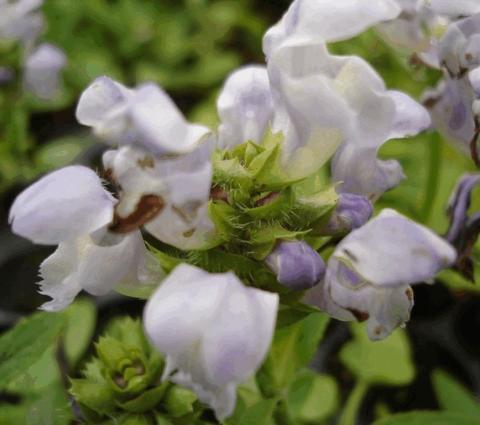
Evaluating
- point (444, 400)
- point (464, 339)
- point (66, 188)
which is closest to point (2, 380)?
point (66, 188)

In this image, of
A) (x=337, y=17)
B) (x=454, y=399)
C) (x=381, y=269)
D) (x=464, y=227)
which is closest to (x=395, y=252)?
(x=381, y=269)

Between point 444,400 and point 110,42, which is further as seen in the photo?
point 110,42

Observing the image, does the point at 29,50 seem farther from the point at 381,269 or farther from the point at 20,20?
the point at 381,269

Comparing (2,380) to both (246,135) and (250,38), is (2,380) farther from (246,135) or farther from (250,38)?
(250,38)

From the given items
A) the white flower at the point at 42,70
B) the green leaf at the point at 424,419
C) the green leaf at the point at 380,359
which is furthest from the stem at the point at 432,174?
the white flower at the point at 42,70

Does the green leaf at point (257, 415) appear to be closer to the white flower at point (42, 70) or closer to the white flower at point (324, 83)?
the white flower at point (324, 83)

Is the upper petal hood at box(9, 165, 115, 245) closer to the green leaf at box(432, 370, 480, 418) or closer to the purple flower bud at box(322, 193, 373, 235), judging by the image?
the purple flower bud at box(322, 193, 373, 235)
